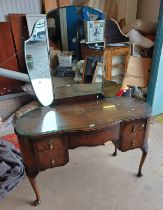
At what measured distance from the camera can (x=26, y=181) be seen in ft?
5.38

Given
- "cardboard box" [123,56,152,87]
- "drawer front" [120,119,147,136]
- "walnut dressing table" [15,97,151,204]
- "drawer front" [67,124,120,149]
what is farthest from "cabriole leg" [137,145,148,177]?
"cardboard box" [123,56,152,87]

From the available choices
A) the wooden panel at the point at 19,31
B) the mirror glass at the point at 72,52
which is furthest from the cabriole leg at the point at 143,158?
the wooden panel at the point at 19,31

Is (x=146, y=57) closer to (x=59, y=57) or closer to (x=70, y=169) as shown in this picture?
(x=59, y=57)

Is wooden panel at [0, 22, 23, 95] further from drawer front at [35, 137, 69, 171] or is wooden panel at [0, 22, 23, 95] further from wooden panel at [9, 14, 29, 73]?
drawer front at [35, 137, 69, 171]

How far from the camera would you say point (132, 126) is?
137 cm

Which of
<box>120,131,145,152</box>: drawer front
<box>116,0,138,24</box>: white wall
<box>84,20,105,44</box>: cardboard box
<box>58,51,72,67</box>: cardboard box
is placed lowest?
<box>120,131,145,152</box>: drawer front

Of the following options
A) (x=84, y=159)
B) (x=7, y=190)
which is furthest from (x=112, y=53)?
(x=7, y=190)

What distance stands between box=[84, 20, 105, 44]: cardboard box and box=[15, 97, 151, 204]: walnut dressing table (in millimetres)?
474

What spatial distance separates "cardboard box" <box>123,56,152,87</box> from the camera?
2295 millimetres

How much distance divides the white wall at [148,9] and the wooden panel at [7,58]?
1.38 m

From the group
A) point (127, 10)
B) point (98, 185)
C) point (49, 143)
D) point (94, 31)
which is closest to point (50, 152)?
point (49, 143)

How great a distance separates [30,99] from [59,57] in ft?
3.33

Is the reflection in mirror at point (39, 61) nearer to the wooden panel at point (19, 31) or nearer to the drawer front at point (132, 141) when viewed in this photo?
the wooden panel at point (19, 31)

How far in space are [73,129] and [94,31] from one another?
73 cm
